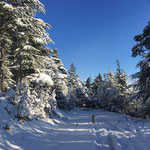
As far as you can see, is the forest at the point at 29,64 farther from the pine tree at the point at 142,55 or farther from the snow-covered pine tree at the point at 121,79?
the snow-covered pine tree at the point at 121,79

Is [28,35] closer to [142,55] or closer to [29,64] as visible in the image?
[29,64]

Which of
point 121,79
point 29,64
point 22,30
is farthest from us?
point 121,79

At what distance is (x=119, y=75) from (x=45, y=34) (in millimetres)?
24641

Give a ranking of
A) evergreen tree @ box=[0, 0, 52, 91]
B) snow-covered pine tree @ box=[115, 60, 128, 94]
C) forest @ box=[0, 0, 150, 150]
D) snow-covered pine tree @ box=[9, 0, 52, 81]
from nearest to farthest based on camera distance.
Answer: forest @ box=[0, 0, 150, 150], evergreen tree @ box=[0, 0, 52, 91], snow-covered pine tree @ box=[9, 0, 52, 81], snow-covered pine tree @ box=[115, 60, 128, 94]

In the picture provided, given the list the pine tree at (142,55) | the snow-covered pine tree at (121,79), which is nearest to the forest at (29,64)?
the pine tree at (142,55)

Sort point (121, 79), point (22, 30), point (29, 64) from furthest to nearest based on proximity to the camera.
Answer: point (121, 79)
point (29, 64)
point (22, 30)

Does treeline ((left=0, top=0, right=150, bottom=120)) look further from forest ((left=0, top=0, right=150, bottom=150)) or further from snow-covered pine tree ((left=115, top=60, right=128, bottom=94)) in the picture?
snow-covered pine tree ((left=115, top=60, right=128, bottom=94))

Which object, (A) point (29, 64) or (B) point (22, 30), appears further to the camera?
(A) point (29, 64)

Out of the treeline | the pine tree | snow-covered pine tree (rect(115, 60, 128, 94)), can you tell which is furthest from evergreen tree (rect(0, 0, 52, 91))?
snow-covered pine tree (rect(115, 60, 128, 94))

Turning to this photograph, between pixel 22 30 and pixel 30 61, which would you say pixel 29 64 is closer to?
pixel 30 61

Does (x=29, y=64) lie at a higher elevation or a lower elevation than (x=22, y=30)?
lower

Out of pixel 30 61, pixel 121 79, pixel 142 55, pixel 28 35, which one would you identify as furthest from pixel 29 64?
pixel 121 79

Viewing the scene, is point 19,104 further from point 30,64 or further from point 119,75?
point 119,75

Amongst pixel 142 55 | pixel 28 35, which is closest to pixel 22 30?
pixel 28 35
